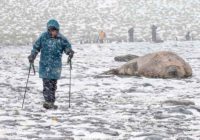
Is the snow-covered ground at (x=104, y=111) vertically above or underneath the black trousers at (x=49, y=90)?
underneath

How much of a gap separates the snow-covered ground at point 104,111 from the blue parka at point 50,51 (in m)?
0.70

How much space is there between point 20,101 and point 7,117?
204 cm

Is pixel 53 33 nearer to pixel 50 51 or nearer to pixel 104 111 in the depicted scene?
pixel 50 51

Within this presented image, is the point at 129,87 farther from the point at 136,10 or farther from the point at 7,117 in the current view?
the point at 136,10

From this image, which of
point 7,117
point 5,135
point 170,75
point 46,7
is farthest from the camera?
point 46,7

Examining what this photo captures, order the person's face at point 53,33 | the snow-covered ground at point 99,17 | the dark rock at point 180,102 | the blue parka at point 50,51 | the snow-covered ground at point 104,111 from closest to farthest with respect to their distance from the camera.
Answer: the snow-covered ground at point 104,111 → the person's face at point 53,33 → the blue parka at point 50,51 → the dark rock at point 180,102 → the snow-covered ground at point 99,17

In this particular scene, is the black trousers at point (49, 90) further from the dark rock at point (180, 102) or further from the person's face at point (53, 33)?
the dark rock at point (180, 102)

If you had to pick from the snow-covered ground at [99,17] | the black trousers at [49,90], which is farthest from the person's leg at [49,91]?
the snow-covered ground at [99,17]

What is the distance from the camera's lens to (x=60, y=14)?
65.2m

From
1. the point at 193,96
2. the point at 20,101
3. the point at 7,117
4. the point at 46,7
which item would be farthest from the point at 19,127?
the point at 46,7

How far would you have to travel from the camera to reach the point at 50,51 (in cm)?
968

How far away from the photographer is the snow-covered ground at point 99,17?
2094 inches

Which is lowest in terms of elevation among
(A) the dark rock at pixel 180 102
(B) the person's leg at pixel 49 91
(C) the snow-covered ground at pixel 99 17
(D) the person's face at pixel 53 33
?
(C) the snow-covered ground at pixel 99 17

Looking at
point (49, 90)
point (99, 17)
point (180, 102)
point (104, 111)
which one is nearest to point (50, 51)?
point (49, 90)
